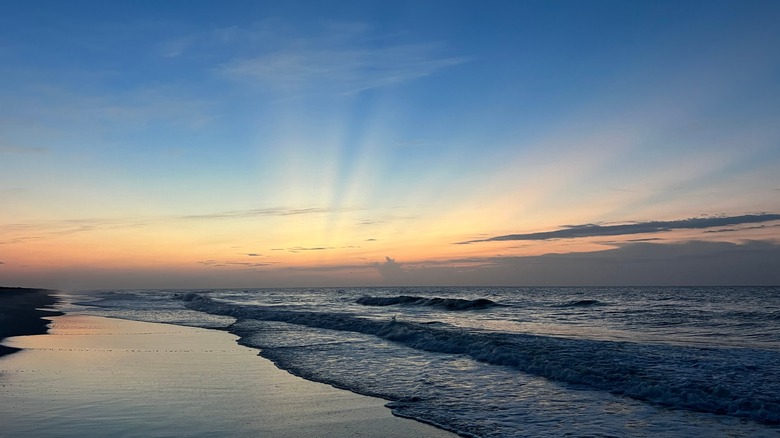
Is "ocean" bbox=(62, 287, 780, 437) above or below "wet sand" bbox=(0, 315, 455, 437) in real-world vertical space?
below

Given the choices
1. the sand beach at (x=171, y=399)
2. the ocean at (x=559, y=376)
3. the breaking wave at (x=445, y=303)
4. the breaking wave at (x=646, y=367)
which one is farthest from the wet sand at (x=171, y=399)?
the breaking wave at (x=445, y=303)

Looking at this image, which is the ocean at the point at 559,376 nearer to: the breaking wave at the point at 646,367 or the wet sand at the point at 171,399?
the breaking wave at the point at 646,367

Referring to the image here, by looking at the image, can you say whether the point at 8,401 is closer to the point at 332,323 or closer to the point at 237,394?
the point at 237,394

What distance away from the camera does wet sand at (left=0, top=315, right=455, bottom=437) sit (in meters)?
8.99

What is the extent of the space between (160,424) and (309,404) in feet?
9.95

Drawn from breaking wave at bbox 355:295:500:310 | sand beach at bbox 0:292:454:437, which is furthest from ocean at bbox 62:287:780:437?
breaking wave at bbox 355:295:500:310

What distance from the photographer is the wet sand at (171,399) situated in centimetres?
899

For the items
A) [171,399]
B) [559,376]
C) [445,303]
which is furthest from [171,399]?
[445,303]

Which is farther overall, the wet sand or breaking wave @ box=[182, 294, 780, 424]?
breaking wave @ box=[182, 294, 780, 424]

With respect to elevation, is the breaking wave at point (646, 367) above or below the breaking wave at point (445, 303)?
above

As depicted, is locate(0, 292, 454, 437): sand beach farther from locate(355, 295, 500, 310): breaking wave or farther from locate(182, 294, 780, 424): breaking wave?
locate(355, 295, 500, 310): breaking wave

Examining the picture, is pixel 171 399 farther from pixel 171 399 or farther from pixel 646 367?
pixel 646 367

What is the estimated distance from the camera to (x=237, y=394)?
11867 mm

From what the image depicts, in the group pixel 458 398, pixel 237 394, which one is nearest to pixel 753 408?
pixel 458 398
